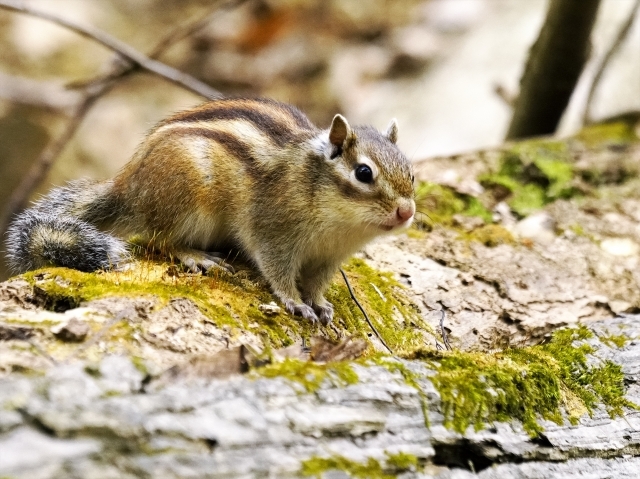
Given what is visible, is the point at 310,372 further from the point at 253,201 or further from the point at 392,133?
Result: the point at 392,133

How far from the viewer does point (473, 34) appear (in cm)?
996

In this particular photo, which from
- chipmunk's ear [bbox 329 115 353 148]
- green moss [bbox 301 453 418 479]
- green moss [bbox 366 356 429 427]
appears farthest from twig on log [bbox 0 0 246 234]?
green moss [bbox 301 453 418 479]

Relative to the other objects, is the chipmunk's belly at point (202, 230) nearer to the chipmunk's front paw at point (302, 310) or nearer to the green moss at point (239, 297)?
the green moss at point (239, 297)

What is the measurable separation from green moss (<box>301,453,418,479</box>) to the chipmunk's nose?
1538mm

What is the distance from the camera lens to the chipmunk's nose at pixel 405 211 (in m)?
3.70

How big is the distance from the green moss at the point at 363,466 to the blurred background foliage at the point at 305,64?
5901mm

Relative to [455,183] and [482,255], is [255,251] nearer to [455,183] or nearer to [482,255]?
[482,255]

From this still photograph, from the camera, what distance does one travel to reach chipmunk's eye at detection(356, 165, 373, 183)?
3.80 m

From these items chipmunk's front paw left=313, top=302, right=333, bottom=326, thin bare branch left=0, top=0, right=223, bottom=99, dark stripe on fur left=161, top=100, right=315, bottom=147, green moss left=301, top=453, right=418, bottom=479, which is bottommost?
green moss left=301, top=453, right=418, bottom=479

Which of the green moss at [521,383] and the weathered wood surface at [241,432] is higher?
the green moss at [521,383]

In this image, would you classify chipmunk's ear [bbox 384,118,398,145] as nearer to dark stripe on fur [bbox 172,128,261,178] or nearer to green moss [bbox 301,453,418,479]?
dark stripe on fur [bbox 172,128,261,178]

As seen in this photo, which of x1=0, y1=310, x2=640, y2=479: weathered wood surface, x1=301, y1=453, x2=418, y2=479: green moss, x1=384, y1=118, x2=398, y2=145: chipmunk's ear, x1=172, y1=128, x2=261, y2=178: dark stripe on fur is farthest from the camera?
x1=384, y1=118, x2=398, y2=145: chipmunk's ear

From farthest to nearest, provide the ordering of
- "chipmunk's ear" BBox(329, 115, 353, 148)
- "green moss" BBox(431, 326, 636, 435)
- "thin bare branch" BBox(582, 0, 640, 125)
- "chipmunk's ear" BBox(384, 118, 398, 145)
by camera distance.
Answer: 1. "thin bare branch" BBox(582, 0, 640, 125)
2. "chipmunk's ear" BBox(384, 118, 398, 145)
3. "chipmunk's ear" BBox(329, 115, 353, 148)
4. "green moss" BBox(431, 326, 636, 435)

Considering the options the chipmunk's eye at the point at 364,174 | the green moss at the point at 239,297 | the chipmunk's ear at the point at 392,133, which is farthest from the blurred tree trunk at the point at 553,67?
the green moss at the point at 239,297
